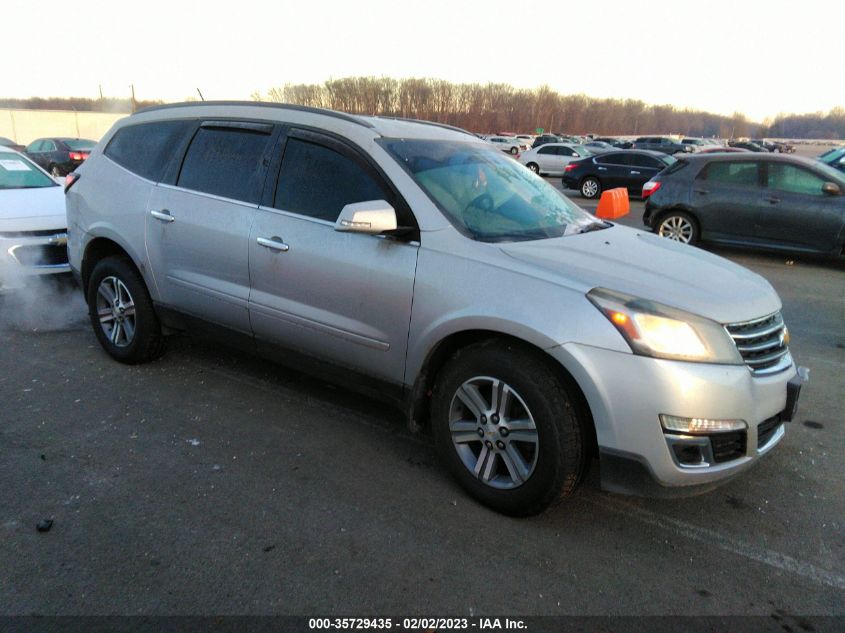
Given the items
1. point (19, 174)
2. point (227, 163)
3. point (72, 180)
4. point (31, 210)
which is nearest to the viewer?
point (227, 163)

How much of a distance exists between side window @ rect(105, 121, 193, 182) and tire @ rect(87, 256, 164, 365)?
683 mm

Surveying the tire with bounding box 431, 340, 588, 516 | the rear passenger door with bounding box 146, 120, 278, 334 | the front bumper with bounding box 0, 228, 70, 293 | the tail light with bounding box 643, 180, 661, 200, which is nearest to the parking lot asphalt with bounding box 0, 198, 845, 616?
the tire with bounding box 431, 340, 588, 516

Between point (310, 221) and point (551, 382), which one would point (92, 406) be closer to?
point (310, 221)

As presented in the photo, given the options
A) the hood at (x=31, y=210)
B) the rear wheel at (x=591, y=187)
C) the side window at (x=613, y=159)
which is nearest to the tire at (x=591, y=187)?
the rear wheel at (x=591, y=187)

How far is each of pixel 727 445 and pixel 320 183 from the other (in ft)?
7.95

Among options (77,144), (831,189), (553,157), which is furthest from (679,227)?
(77,144)

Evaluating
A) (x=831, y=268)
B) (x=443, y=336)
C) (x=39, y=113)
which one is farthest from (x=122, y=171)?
(x=39, y=113)

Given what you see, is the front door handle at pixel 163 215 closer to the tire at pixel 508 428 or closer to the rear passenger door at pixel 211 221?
the rear passenger door at pixel 211 221

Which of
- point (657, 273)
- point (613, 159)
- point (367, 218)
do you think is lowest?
point (613, 159)

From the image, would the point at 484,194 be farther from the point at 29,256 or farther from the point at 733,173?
the point at 733,173

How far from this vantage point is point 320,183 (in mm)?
3479

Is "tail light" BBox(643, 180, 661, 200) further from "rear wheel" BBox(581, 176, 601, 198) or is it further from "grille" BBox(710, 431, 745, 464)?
"grille" BBox(710, 431, 745, 464)

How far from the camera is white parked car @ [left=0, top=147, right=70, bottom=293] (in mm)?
5934

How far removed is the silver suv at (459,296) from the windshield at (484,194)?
0.02 m
